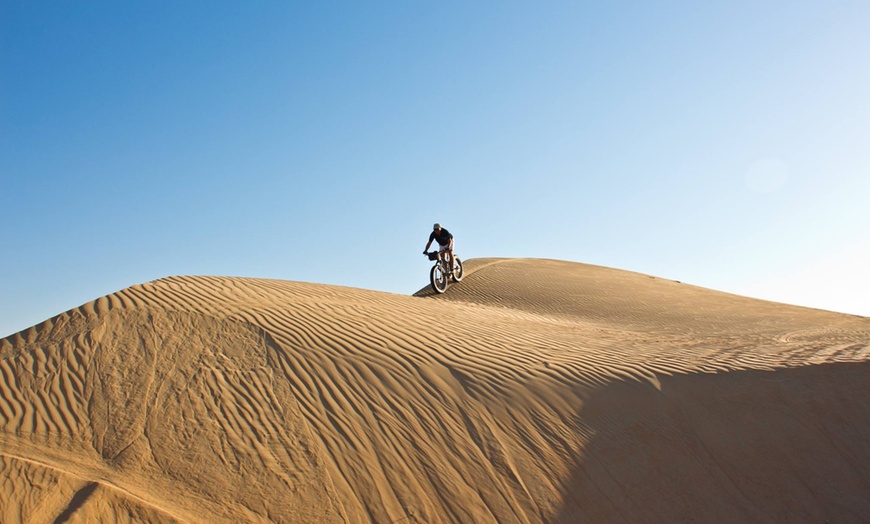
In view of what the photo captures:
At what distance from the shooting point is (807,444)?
6422mm

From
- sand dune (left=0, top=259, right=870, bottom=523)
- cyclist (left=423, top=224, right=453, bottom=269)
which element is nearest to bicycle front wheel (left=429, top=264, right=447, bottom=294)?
cyclist (left=423, top=224, right=453, bottom=269)

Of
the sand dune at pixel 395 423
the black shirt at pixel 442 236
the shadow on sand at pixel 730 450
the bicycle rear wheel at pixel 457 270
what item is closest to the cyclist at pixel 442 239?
the black shirt at pixel 442 236

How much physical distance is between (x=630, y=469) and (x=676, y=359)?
99.2 inches

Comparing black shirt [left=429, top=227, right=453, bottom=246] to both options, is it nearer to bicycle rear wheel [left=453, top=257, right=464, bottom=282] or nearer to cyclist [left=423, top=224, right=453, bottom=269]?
cyclist [left=423, top=224, right=453, bottom=269]

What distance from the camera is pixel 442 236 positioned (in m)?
15.7

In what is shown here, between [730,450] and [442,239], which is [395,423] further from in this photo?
[442,239]

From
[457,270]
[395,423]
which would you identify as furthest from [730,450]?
[457,270]

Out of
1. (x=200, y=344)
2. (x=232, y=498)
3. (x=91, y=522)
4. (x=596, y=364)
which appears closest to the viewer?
(x=91, y=522)

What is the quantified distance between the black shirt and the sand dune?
7105mm

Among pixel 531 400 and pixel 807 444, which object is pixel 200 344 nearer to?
pixel 531 400

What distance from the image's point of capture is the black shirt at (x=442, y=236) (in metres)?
15.6

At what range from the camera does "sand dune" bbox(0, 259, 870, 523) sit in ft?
17.2

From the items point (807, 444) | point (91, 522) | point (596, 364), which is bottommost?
point (91, 522)

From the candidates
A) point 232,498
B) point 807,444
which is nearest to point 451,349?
point 232,498
